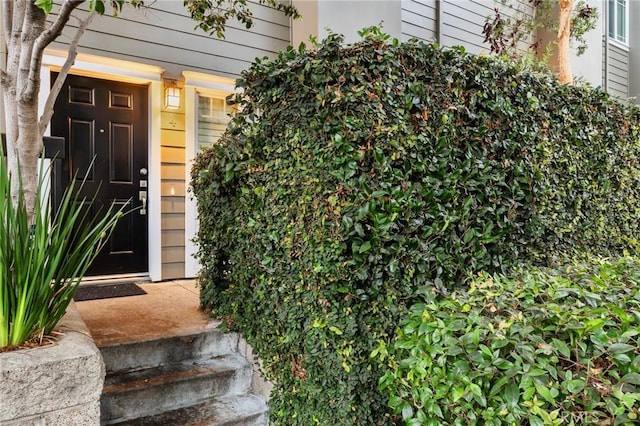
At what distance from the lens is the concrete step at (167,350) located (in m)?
2.47

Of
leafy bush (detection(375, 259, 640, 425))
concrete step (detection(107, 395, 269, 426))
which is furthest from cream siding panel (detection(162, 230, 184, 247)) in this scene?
leafy bush (detection(375, 259, 640, 425))

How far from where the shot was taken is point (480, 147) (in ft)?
8.23

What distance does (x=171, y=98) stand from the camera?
14.5ft

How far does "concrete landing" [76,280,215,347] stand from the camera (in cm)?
268

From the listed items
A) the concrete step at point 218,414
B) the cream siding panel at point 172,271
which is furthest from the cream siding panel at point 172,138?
the concrete step at point 218,414

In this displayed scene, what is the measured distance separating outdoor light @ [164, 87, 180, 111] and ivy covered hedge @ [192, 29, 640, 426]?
196 centimetres

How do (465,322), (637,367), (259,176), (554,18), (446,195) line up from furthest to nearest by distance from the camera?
(554,18) → (259,176) → (446,195) → (465,322) → (637,367)

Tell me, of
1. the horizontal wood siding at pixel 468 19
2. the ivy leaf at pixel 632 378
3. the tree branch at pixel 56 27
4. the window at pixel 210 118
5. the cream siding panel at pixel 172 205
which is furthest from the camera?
the horizontal wood siding at pixel 468 19

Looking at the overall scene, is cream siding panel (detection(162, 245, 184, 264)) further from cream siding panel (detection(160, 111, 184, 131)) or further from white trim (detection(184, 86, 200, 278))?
cream siding panel (detection(160, 111, 184, 131))

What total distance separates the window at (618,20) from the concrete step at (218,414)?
32.3 feet

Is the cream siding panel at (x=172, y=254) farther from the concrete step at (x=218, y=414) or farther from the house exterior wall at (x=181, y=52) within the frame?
the concrete step at (x=218, y=414)

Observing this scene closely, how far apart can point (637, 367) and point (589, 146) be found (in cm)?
229

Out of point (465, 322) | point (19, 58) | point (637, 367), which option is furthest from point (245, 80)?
point (637, 367)

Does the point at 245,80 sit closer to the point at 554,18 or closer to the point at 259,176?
the point at 259,176
